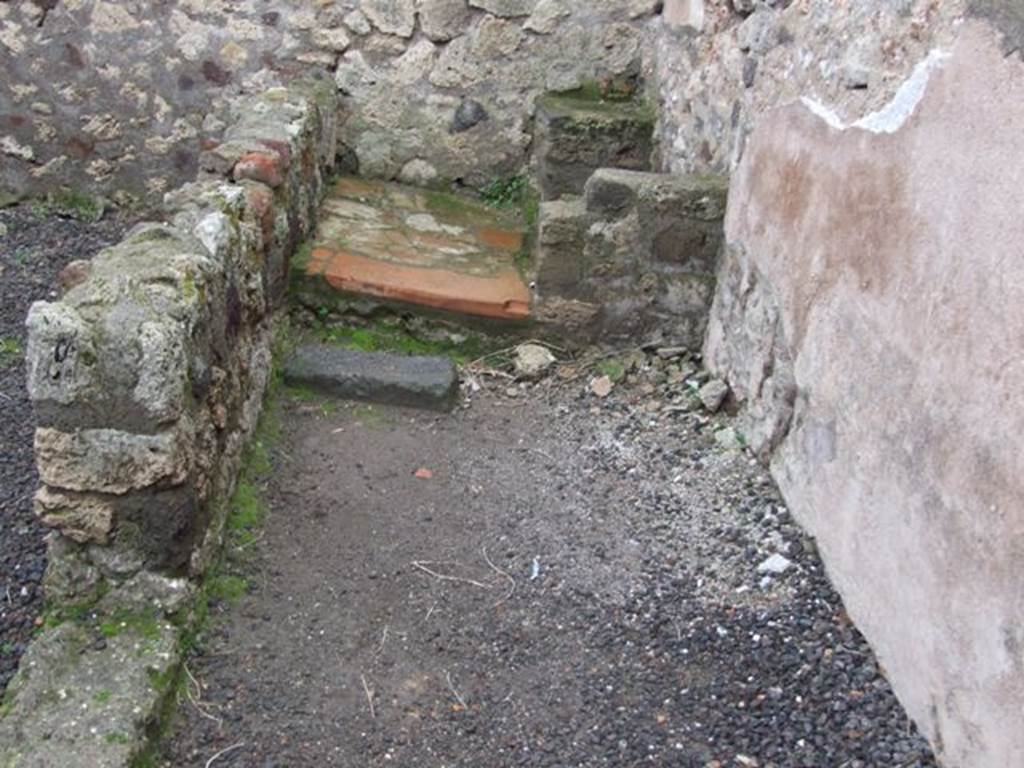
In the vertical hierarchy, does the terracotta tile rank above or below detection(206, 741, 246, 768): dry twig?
above

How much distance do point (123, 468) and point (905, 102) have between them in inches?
77.1

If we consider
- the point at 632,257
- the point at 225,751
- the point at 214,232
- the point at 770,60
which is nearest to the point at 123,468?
the point at 225,751

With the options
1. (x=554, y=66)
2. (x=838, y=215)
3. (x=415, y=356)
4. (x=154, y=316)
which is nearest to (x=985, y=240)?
(x=838, y=215)

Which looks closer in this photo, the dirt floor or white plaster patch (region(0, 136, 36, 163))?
the dirt floor

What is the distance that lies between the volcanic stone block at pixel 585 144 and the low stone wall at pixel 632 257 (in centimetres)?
78

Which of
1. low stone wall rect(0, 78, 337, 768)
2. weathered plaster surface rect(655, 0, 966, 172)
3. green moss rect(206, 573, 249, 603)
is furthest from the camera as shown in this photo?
green moss rect(206, 573, 249, 603)

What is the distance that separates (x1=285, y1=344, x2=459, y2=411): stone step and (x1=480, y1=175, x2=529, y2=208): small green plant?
5.32 ft

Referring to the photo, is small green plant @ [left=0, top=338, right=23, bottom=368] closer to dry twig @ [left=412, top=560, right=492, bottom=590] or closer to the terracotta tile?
the terracotta tile

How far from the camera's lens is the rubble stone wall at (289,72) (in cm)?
507

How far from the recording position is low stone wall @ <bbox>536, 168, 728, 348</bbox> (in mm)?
3939

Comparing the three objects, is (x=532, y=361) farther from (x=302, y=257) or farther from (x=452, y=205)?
(x=452, y=205)

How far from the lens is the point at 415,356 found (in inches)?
159

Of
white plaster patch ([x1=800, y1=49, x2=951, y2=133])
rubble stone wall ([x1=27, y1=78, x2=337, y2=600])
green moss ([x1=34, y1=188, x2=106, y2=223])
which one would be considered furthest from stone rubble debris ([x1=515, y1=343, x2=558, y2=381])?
green moss ([x1=34, y1=188, x2=106, y2=223])

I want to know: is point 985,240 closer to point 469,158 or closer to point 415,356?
point 415,356
